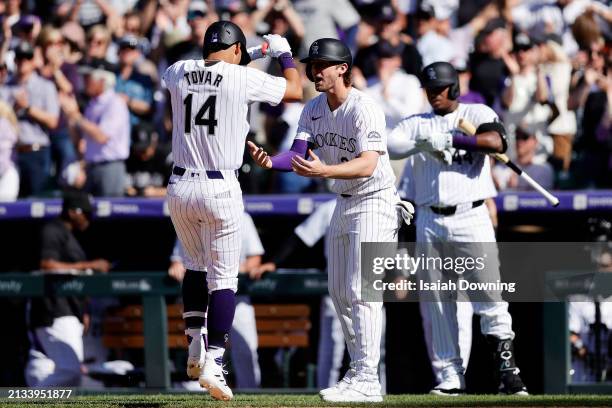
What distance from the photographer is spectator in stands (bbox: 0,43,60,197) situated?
1082 centimetres

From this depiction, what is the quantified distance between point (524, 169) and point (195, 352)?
4.13m

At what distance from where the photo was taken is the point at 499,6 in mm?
11109

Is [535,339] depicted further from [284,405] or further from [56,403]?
[56,403]

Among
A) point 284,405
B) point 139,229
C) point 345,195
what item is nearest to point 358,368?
point 284,405

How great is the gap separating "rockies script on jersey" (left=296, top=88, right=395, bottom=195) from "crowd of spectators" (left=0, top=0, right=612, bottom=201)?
3.26 meters

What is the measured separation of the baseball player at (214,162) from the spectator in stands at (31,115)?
4.59 meters

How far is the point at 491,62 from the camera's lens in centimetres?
1039

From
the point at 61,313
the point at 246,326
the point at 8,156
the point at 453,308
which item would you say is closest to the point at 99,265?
the point at 61,313

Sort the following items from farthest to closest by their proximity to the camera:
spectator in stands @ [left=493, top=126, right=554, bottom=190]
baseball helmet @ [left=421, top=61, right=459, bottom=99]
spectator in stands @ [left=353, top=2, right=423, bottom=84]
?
spectator in stands @ [left=353, top=2, right=423, bottom=84] → spectator in stands @ [left=493, top=126, right=554, bottom=190] → baseball helmet @ [left=421, top=61, right=459, bottom=99]

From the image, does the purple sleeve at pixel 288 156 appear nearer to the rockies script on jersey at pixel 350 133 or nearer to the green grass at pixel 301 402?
the rockies script on jersey at pixel 350 133

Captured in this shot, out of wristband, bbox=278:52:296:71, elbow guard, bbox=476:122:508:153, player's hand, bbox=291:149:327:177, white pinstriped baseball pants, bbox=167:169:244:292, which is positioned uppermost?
wristband, bbox=278:52:296:71

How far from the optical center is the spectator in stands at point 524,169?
978cm

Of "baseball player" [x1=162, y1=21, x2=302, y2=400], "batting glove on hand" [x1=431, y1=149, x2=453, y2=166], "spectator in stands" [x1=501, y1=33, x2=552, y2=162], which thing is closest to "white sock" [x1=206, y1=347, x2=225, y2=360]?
"baseball player" [x1=162, y1=21, x2=302, y2=400]

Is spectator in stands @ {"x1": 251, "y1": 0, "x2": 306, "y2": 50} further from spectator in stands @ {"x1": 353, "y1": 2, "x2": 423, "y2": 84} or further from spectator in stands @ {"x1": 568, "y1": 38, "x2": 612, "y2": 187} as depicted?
spectator in stands @ {"x1": 568, "y1": 38, "x2": 612, "y2": 187}
